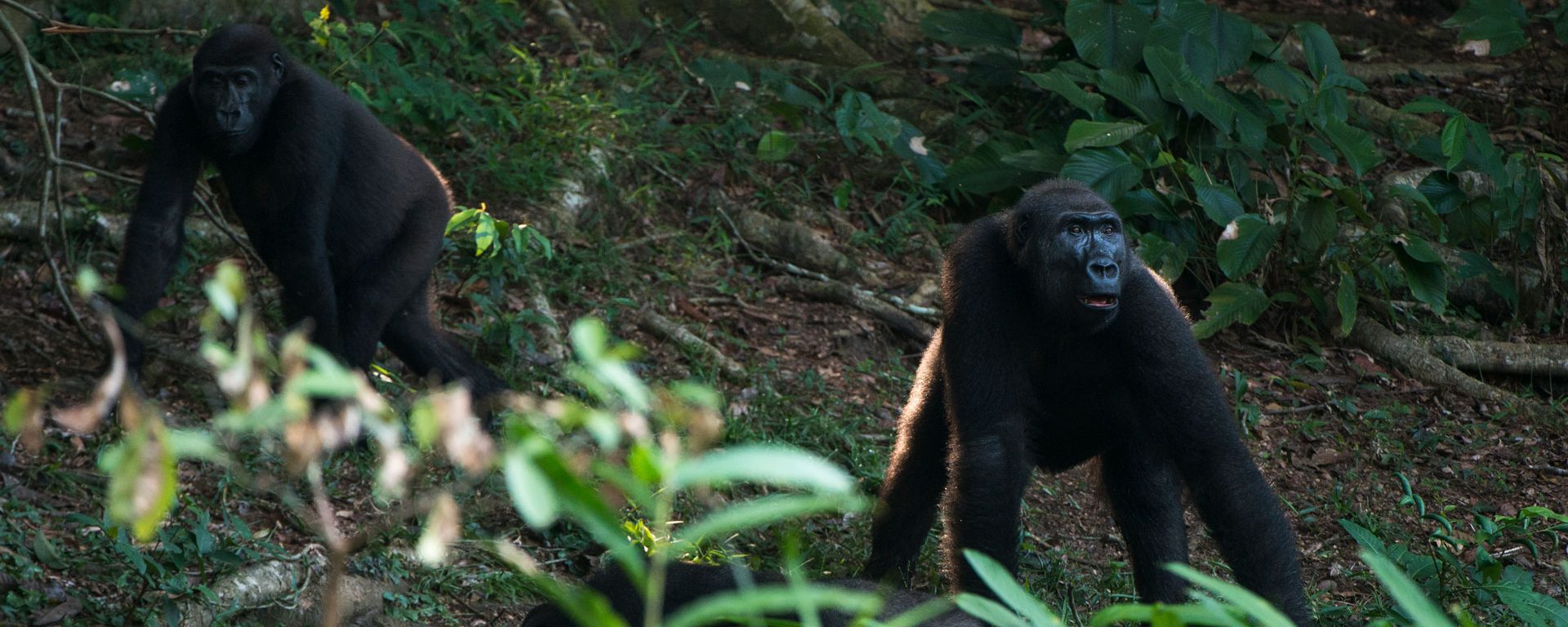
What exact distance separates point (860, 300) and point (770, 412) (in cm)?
129

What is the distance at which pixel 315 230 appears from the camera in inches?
225

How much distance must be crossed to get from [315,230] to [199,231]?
182 cm

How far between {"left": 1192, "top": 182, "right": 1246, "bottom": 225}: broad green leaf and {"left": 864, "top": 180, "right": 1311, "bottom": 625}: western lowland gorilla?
289 centimetres

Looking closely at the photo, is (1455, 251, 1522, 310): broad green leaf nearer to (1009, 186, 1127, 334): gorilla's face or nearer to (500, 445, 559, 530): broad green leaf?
(1009, 186, 1127, 334): gorilla's face

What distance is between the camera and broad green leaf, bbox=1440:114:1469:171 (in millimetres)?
7656

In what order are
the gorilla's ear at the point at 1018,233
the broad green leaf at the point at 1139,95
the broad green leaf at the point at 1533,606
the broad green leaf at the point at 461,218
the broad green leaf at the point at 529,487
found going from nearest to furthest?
the broad green leaf at the point at 529,487 < the broad green leaf at the point at 1533,606 < the gorilla's ear at the point at 1018,233 < the broad green leaf at the point at 461,218 < the broad green leaf at the point at 1139,95

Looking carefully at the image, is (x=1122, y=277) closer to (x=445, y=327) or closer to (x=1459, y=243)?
(x=445, y=327)

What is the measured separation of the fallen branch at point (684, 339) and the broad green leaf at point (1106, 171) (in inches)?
82.9

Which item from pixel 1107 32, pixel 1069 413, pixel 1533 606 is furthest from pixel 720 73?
pixel 1533 606

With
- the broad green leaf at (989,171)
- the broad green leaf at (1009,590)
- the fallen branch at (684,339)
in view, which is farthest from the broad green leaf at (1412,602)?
the broad green leaf at (989,171)

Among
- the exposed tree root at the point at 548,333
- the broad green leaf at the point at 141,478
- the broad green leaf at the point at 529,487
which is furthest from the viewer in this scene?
the exposed tree root at the point at 548,333

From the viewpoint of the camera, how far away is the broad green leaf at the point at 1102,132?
24.7 feet

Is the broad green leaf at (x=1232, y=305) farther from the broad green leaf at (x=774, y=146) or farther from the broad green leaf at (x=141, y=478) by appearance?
the broad green leaf at (x=141, y=478)

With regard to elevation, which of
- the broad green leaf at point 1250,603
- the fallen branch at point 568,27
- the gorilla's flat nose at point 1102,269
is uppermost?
the broad green leaf at point 1250,603
